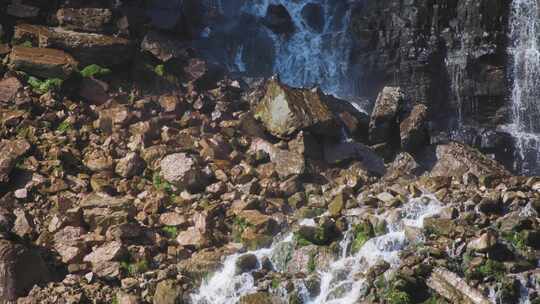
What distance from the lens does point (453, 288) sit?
11.7 metres

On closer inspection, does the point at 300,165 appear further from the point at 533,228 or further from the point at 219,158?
the point at 533,228

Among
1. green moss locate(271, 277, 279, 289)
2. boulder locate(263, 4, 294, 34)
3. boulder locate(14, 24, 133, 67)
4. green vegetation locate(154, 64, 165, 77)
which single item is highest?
boulder locate(263, 4, 294, 34)

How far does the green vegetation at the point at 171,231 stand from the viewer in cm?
1401

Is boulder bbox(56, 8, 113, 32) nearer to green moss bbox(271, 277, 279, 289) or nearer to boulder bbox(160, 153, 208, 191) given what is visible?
boulder bbox(160, 153, 208, 191)

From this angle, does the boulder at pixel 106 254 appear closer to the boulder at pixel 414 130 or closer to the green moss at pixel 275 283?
the green moss at pixel 275 283

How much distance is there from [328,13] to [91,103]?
30.8 ft

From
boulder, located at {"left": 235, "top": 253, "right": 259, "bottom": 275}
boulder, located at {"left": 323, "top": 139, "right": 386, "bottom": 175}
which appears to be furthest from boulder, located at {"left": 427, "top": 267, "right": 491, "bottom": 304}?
boulder, located at {"left": 323, "top": 139, "right": 386, "bottom": 175}

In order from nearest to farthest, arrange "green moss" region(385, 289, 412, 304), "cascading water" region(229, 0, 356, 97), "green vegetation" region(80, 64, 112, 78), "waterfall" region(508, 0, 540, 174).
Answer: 1. "green moss" region(385, 289, 412, 304)
2. "green vegetation" region(80, 64, 112, 78)
3. "waterfall" region(508, 0, 540, 174)
4. "cascading water" region(229, 0, 356, 97)

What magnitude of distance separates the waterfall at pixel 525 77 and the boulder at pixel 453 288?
961 centimetres

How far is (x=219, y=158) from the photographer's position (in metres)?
16.4

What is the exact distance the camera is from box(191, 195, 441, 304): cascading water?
40.3 ft

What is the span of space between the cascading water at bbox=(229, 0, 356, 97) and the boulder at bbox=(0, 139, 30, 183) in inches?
361

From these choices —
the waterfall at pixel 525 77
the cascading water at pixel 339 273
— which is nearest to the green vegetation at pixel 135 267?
the cascading water at pixel 339 273

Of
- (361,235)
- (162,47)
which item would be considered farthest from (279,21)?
(361,235)
